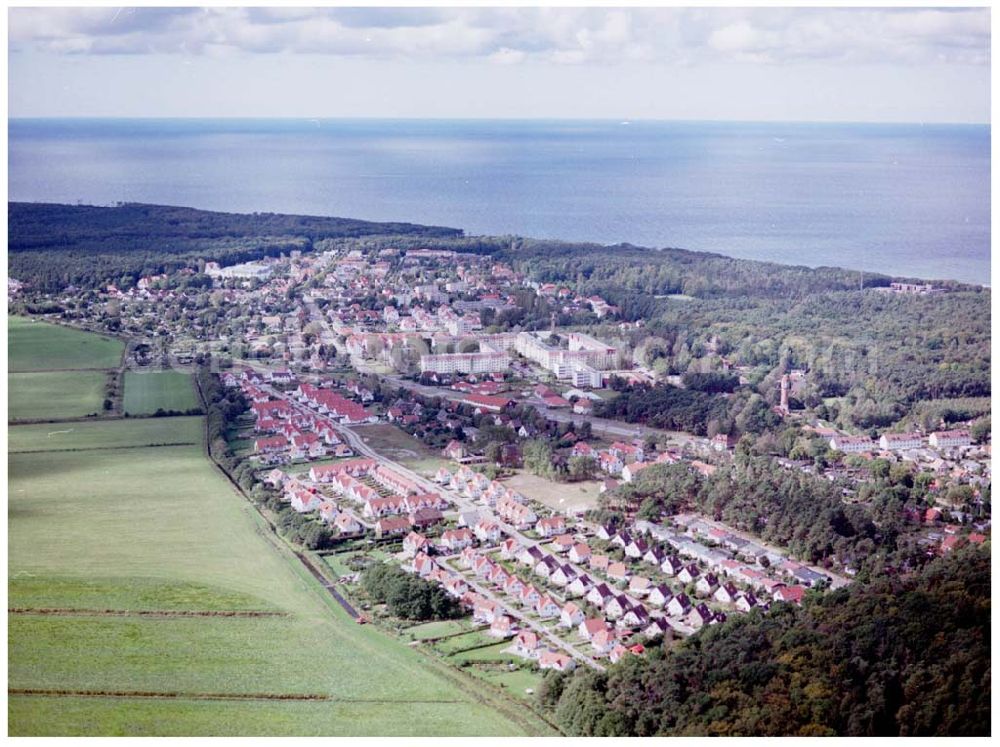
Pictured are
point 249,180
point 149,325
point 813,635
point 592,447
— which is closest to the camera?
point 813,635

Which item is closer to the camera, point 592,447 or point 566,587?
point 566,587

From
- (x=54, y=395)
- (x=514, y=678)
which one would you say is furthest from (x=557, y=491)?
(x=54, y=395)

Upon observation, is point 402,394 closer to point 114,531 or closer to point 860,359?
point 114,531

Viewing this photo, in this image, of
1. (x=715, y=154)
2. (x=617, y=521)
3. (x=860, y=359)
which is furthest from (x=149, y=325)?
(x=715, y=154)

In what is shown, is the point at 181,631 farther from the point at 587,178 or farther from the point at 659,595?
the point at 587,178

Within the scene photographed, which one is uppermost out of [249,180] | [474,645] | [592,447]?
[249,180]

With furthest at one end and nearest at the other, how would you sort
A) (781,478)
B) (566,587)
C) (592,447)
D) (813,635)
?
(592,447) < (781,478) < (566,587) < (813,635)

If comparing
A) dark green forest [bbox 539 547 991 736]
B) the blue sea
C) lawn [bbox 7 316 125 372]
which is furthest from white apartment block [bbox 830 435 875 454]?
lawn [bbox 7 316 125 372]
